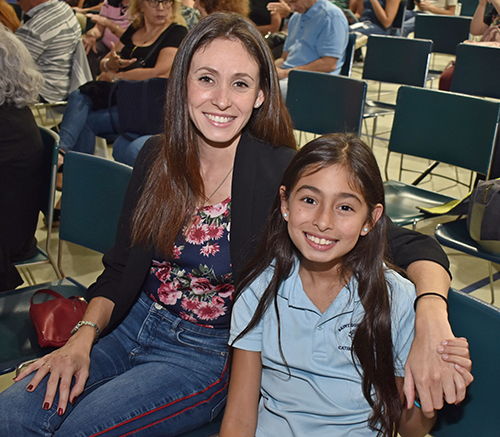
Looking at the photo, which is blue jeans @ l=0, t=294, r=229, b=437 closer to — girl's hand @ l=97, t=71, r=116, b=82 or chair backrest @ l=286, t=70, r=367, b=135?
chair backrest @ l=286, t=70, r=367, b=135

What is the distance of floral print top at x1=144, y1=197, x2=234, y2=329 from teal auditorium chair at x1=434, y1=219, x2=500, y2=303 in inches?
48.8

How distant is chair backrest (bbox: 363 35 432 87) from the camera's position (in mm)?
4191

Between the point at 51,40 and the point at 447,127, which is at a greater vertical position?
the point at 51,40

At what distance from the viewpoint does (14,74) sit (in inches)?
88.0

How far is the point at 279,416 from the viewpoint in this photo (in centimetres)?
120

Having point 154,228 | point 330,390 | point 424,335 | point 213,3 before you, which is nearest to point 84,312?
point 154,228

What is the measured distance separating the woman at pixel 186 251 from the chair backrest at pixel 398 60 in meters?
3.08

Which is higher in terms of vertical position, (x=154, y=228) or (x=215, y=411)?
(x=154, y=228)

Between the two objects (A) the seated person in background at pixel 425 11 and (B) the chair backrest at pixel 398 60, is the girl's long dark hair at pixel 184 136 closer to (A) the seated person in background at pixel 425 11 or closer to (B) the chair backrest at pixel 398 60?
(B) the chair backrest at pixel 398 60

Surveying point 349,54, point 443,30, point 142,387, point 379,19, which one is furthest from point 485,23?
point 142,387

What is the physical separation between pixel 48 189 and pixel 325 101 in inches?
71.6

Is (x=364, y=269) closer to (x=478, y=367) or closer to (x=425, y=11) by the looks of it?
(x=478, y=367)

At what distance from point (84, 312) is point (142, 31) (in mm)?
2765

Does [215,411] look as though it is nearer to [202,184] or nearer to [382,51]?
[202,184]
